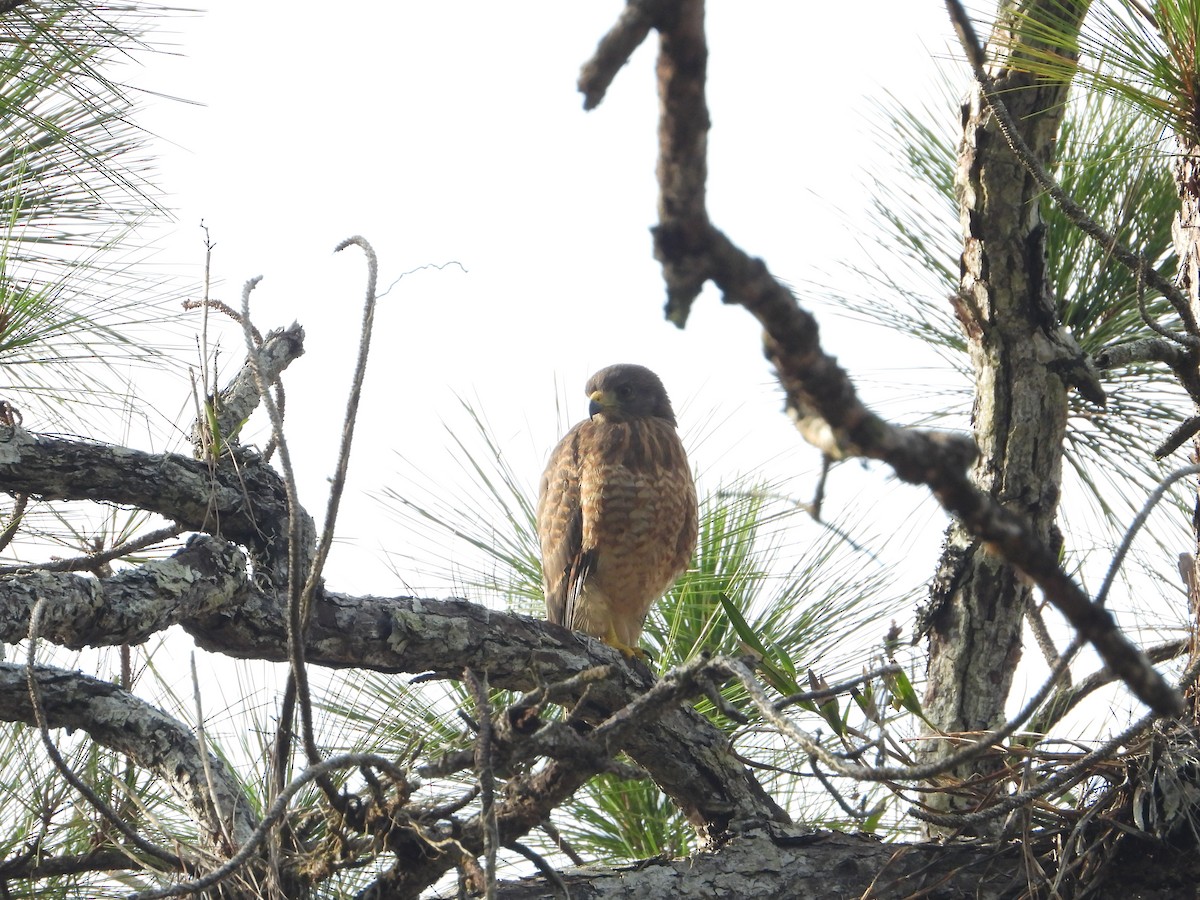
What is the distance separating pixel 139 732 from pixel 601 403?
2698 mm

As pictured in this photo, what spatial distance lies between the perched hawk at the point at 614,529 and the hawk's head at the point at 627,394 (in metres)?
0.17

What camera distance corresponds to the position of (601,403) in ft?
15.7

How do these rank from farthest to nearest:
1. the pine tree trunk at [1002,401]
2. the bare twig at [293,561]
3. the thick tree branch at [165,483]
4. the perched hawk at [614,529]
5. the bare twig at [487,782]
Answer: the perched hawk at [614,529] < the pine tree trunk at [1002,401] < the thick tree branch at [165,483] < the bare twig at [293,561] < the bare twig at [487,782]

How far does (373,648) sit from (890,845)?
1199mm

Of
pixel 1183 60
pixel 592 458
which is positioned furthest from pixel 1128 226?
pixel 592 458

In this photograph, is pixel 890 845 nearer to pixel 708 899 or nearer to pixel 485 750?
pixel 708 899

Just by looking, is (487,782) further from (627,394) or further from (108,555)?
(627,394)

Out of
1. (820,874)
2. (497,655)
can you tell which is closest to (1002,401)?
(820,874)

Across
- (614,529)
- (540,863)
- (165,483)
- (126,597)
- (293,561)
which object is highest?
(614,529)

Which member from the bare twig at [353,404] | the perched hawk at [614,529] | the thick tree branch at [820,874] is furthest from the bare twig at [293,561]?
the perched hawk at [614,529]

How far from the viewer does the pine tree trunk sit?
3.29m

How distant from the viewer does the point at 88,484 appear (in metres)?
2.50

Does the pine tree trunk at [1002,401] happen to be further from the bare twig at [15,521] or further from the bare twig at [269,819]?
the bare twig at [15,521]

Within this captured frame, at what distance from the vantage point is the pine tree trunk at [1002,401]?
3287mm
